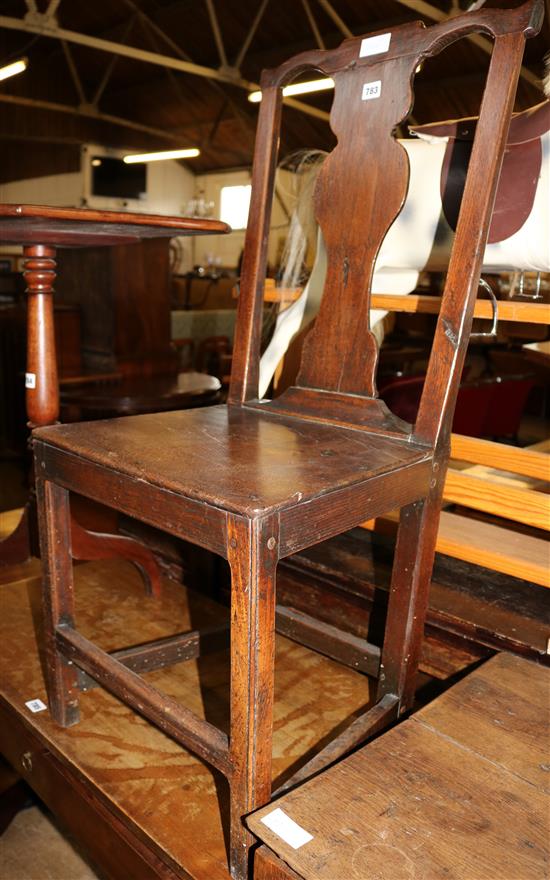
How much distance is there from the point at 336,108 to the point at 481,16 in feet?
0.88

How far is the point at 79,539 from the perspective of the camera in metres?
1.50

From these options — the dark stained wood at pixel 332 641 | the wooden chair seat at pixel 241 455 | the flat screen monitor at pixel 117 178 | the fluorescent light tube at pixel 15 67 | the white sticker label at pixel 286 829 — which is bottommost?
the dark stained wood at pixel 332 641

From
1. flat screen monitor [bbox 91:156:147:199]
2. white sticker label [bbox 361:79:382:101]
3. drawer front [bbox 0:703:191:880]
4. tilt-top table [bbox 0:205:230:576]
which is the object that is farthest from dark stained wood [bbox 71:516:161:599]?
flat screen monitor [bbox 91:156:147:199]

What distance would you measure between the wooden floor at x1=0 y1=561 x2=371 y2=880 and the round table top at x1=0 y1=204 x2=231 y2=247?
832 millimetres

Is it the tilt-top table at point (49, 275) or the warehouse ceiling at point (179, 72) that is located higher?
the warehouse ceiling at point (179, 72)

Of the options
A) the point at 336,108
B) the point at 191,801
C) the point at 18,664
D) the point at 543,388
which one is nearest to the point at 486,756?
the point at 191,801

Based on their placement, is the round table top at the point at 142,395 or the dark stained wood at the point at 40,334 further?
the round table top at the point at 142,395

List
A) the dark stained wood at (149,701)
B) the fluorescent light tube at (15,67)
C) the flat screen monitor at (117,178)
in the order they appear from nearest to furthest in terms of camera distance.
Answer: the dark stained wood at (149,701)
the fluorescent light tube at (15,67)
the flat screen monitor at (117,178)

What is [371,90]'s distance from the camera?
107 cm

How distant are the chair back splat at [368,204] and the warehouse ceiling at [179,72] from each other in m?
5.42

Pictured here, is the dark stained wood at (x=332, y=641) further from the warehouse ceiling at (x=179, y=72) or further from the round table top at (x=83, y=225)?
the warehouse ceiling at (x=179, y=72)

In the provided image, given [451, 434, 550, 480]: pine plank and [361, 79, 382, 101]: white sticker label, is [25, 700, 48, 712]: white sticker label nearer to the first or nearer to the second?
[451, 434, 550, 480]: pine plank

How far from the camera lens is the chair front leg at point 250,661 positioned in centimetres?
72

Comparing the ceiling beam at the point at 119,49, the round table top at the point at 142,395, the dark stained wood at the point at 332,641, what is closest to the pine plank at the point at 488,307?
the dark stained wood at the point at 332,641
